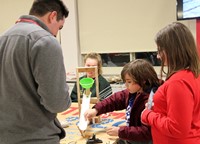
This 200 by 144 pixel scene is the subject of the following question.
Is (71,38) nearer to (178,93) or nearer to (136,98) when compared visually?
(136,98)

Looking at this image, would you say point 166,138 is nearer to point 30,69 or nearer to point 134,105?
point 134,105

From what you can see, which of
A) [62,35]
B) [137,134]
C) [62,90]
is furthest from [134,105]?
[62,35]

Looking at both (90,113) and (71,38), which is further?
(71,38)

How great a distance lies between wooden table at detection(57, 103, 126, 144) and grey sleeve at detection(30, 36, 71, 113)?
2.05 feet

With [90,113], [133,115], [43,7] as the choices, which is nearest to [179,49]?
[133,115]

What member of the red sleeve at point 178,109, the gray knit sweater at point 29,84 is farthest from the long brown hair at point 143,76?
the gray knit sweater at point 29,84

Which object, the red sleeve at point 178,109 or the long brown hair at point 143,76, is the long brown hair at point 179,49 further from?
the long brown hair at point 143,76

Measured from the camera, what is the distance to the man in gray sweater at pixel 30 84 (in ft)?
3.76

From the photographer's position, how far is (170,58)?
1.34 m

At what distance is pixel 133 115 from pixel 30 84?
0.73 metres

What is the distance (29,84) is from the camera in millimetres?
1181

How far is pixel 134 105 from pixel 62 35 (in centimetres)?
293

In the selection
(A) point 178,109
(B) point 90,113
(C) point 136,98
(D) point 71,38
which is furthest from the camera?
(D) point 71,38

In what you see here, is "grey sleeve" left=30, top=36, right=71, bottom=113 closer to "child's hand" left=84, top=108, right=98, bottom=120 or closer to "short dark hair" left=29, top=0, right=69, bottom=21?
"short dark hair" left=29, top=0, right=69, bottom=21
